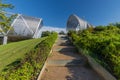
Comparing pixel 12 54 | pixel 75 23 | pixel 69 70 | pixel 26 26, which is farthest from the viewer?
pixel 75 23

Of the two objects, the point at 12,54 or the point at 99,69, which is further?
the point at 12,54

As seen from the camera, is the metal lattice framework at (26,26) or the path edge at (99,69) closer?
the path edge at (99,69)

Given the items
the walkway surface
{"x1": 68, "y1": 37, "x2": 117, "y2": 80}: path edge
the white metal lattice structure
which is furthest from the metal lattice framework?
{"x1": 68, "y1": 37, "x2": 117, "y2": 80}: path edge

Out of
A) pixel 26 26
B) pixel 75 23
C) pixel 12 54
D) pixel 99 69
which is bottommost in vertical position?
pixel 12 54

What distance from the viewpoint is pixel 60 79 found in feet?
29.3

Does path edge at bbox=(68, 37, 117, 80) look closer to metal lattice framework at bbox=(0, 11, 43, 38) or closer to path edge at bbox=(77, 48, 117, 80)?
path edge at bbox=(77, 48, 117, 80)

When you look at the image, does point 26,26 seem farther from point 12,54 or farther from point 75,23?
point 12,54

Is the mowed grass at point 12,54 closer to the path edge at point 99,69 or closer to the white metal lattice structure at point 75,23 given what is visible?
the path edge at point 99,69

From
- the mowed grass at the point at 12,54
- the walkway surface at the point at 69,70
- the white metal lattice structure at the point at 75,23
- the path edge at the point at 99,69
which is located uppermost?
the white metal lattice structure at the point at 75,23

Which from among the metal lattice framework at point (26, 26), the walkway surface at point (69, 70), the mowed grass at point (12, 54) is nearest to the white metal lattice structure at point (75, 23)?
the metal lattice framework at point (26, 26)

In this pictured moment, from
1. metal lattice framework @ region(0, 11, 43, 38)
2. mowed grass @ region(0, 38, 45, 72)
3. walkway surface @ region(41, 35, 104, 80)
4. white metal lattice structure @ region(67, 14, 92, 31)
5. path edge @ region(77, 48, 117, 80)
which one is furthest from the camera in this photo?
white metal lattice structure @ region(67, 14, 92, 31)

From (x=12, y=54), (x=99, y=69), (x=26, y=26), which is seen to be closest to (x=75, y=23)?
(x=26, y=26)

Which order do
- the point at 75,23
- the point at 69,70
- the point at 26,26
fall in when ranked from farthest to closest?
the point at 75,23
the point at 26,26
the point at 69,70

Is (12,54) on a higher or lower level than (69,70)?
lower
